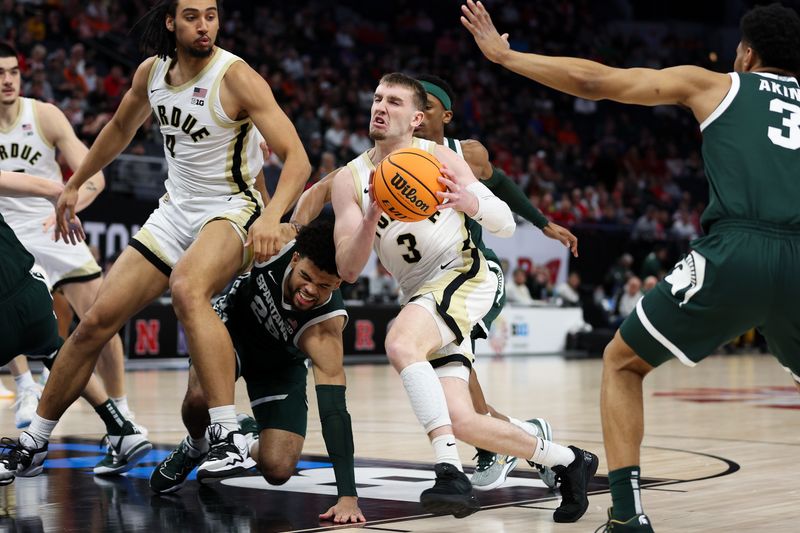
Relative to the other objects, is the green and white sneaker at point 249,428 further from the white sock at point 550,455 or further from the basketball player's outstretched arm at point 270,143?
the white sock at point 550,455

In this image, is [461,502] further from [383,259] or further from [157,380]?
[157,380]

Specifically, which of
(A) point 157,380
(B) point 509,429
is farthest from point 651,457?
(A) point 157,380

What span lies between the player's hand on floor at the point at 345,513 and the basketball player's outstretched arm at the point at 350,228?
3.02 ft

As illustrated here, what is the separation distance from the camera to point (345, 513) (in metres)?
4.81

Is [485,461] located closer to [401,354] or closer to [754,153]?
[401,354]

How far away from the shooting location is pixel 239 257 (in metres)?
5.77

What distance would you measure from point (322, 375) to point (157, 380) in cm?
814

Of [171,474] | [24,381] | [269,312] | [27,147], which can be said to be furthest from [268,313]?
[24,381]

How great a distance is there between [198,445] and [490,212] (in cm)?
201

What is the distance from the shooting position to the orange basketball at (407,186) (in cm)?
481

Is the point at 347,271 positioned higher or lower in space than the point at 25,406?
higher

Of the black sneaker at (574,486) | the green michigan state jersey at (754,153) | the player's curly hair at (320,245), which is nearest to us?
the green michigan state jersey at (754,153)

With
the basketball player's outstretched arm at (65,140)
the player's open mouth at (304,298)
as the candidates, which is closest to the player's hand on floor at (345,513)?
the player's open mouth at (304,298)

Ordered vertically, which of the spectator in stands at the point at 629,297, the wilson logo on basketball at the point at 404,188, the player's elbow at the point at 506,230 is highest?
the wilson logo on basketball at the point at 404,188
